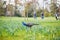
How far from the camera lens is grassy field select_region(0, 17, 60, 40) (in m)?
1.62

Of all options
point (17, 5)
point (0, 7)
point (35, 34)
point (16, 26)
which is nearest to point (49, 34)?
point (35, 34)

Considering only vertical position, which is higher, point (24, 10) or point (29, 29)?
point (24, 10)

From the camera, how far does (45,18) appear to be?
1.66m

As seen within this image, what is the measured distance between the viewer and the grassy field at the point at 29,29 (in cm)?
162

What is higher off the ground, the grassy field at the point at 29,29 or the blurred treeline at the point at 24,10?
the blurred treeline at the point at 24,10

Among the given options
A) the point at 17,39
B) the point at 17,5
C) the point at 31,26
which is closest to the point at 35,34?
the point at 31,26

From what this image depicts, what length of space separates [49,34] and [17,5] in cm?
56

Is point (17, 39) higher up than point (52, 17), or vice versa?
point (52, 17)

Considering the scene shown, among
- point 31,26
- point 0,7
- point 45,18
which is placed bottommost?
point 31,26

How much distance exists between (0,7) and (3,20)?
0.17 meters

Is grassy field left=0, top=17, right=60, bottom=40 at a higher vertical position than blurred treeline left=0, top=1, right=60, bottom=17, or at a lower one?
lower

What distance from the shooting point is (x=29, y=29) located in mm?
1646

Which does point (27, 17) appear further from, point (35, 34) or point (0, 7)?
point (0, 7)

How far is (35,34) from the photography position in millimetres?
1637
